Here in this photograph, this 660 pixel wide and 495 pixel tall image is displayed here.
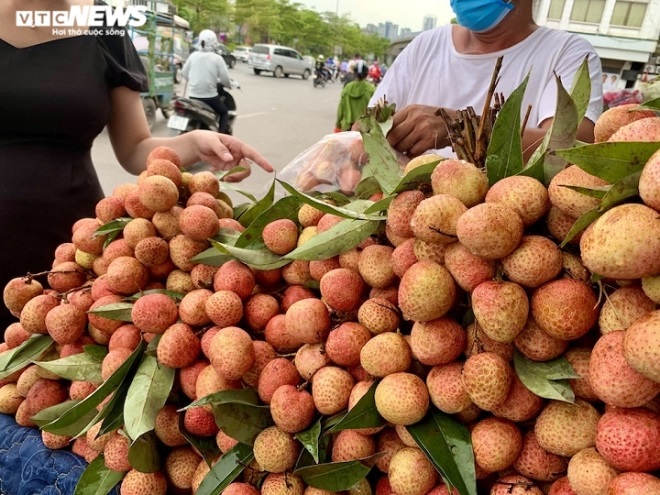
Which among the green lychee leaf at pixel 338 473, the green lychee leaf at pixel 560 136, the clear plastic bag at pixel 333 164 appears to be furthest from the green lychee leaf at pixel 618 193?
the clear plastic bag at pixel 333 164

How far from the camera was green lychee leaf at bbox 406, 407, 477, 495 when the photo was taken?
2.66 ft

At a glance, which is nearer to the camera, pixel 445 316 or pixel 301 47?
pixel 445 316

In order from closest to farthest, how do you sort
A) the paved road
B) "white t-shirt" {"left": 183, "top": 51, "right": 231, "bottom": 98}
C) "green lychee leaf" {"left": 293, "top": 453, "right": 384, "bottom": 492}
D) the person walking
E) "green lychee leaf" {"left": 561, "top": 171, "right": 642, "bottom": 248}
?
"green lychee leaf" {"left": 561, "top": 171, "right": 642, "bottom": 248} → "green lychee leaf" {"left": 293, "top": 453, "right": 384, "bottom": 492} → the person walking → the paved road → "white t-shirt" {"left": 183, "top": 51, "right": 231, "bottom": 98}

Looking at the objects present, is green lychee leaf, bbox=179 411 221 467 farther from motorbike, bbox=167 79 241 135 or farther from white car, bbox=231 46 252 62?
white car, bbox=231 46 252 62

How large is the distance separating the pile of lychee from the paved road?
2873mm

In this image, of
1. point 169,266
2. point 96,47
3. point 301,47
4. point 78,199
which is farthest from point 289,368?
point 301,47

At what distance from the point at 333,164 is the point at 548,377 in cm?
124

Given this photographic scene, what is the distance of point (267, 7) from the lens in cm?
3825

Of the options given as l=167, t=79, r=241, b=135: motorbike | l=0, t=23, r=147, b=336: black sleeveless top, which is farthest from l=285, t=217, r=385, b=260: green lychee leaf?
l=167, t=79, r=241, b=135: motorbike

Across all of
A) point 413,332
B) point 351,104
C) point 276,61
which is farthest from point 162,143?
point 276,61

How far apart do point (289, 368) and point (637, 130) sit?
0.77 metres

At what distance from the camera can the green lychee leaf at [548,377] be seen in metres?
0.78

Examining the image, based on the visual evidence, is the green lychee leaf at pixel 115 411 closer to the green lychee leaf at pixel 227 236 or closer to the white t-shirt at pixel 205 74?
the green lychee leaf at pixel 227 236

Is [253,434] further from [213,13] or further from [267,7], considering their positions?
[267,7]
